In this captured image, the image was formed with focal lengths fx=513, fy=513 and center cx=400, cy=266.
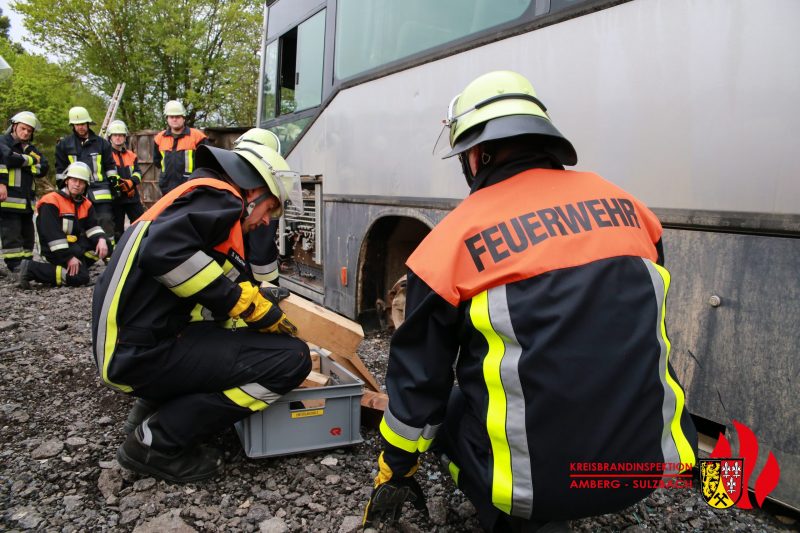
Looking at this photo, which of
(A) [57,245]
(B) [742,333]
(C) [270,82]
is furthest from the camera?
(A) [57,245]

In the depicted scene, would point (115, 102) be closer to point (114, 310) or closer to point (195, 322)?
point (195, 322)

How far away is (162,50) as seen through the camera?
19.2 metres

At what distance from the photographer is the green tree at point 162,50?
1894cm

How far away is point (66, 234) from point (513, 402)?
6450mm

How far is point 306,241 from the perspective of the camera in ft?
15.7

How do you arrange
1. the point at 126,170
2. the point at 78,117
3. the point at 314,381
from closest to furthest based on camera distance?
1. the point at 314,381
2. the point at 78,117
3. the point at 126,170

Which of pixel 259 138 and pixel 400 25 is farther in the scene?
pixel 400 25

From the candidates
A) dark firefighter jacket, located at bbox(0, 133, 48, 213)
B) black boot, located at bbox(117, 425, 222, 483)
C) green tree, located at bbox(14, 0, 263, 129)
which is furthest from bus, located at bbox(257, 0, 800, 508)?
green tree, located at bbox(14, 0, 263, 129)

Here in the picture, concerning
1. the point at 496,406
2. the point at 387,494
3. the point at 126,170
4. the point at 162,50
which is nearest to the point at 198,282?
the point at 387,494

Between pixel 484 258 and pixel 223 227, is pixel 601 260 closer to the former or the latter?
pixel 484 258

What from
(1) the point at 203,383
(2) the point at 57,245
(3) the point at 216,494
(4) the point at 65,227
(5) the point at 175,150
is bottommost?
(3) the point at 216,494

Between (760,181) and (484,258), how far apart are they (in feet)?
3.66

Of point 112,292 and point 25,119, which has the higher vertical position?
point 25,119

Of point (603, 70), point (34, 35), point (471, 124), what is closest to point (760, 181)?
point (603, 70)
